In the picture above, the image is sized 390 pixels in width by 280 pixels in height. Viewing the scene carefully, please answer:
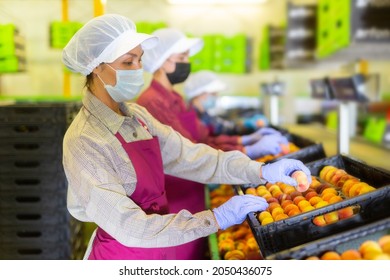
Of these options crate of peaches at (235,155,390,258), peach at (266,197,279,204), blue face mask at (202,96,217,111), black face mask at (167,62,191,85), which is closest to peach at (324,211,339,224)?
crate of peaches at (235,155,390,258)

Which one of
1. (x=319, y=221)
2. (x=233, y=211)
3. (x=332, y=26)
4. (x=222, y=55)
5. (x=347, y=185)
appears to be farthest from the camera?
(x=222, y=55)

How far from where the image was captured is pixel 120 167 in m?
1.89

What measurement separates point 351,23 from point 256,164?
181 cm

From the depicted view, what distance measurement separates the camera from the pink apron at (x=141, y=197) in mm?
1961

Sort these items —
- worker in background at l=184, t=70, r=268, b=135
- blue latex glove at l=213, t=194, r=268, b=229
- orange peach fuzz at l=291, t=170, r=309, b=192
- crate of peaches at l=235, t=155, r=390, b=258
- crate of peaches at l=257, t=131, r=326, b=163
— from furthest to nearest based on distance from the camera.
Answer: worker in background at l=184, t=70, r=268, b=135
crate of peaches at l=257, t=131, r=326, b=163
orange peach fuzz at l=291, t=170, r=309, b=192
blue latex glove at l=213, t=194, r=268, b=229
crate of peaches at l=235, t=155, r=390, b=258

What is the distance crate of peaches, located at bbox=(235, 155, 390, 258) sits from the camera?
5.44ft

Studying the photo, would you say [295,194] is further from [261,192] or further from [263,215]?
[263,215]

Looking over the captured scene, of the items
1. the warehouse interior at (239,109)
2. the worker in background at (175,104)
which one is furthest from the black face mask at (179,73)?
the warehouse interior at (239,109)

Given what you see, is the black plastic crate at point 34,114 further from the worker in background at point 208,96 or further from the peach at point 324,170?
the worker in background at point 208,96

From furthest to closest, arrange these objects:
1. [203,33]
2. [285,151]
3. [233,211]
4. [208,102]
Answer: [203,33] → [208,102] → [285,151] → [233,211]

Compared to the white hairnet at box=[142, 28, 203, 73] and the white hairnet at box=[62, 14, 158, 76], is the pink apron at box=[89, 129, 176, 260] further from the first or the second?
the white hairnet at box=[142, 28, 203, 73]

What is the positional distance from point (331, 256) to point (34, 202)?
2.01m

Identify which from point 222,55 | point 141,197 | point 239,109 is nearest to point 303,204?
point 141,197

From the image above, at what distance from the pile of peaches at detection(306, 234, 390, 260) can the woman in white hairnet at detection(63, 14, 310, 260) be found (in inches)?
15.4
